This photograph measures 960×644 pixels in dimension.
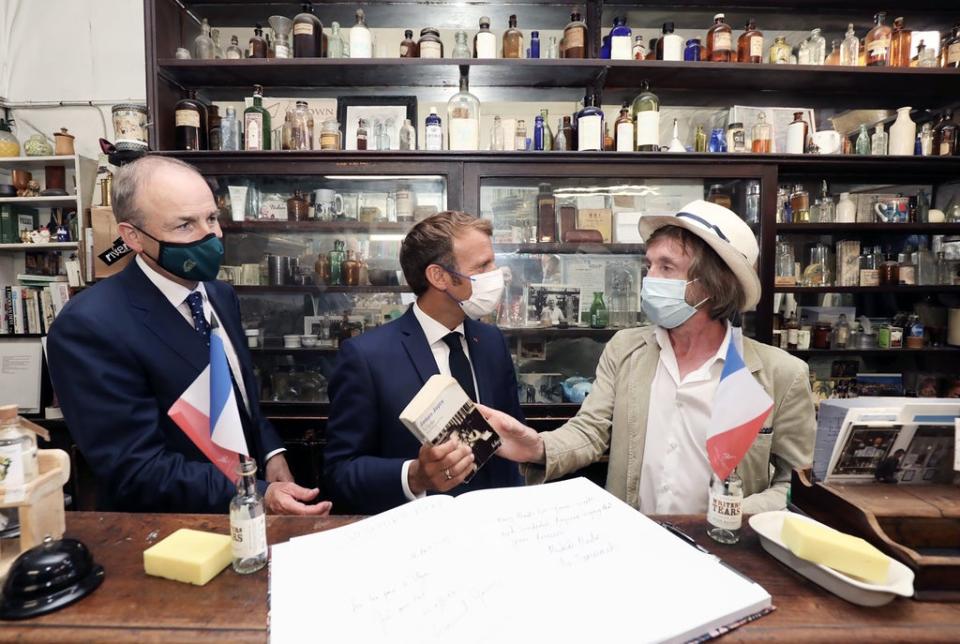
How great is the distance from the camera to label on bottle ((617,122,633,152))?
2.77m

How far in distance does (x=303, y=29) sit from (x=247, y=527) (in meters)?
2.83

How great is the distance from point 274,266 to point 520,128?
1.78 metres

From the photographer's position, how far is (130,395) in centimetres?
143

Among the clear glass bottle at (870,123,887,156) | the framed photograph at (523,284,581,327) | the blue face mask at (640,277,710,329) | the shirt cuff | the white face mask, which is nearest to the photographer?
the shirt cuff

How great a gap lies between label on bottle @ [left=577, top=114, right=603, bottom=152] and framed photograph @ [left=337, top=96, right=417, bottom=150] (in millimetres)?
1070

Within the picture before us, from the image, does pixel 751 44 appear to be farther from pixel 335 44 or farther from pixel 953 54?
pixel 335 44

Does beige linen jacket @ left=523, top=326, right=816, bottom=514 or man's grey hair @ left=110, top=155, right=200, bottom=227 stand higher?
man's grey hair @ left=110, top=155, right=200, bottom=227

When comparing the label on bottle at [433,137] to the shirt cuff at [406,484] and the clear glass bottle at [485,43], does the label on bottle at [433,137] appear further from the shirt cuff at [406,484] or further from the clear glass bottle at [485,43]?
the shirt cuff at [406,484]

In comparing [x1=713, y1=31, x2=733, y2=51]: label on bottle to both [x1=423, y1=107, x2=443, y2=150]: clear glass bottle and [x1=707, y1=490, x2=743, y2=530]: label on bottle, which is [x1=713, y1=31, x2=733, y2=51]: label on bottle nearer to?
[x1=423, y1=107, x2=443, y2=150]: clear glass bottle

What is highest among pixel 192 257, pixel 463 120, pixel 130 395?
pixel 463 120

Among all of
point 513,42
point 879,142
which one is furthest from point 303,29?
point 879,142

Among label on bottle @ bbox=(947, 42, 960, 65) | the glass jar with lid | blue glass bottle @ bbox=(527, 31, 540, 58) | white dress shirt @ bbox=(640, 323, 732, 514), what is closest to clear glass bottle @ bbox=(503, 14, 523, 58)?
blue glass bottle @ bbox=(527, 31, 540, 58)

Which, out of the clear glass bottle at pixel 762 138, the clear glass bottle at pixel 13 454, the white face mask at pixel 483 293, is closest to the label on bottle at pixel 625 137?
the clear glass bottle at pixel 762 138

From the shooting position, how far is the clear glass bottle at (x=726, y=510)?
0.89 metres
